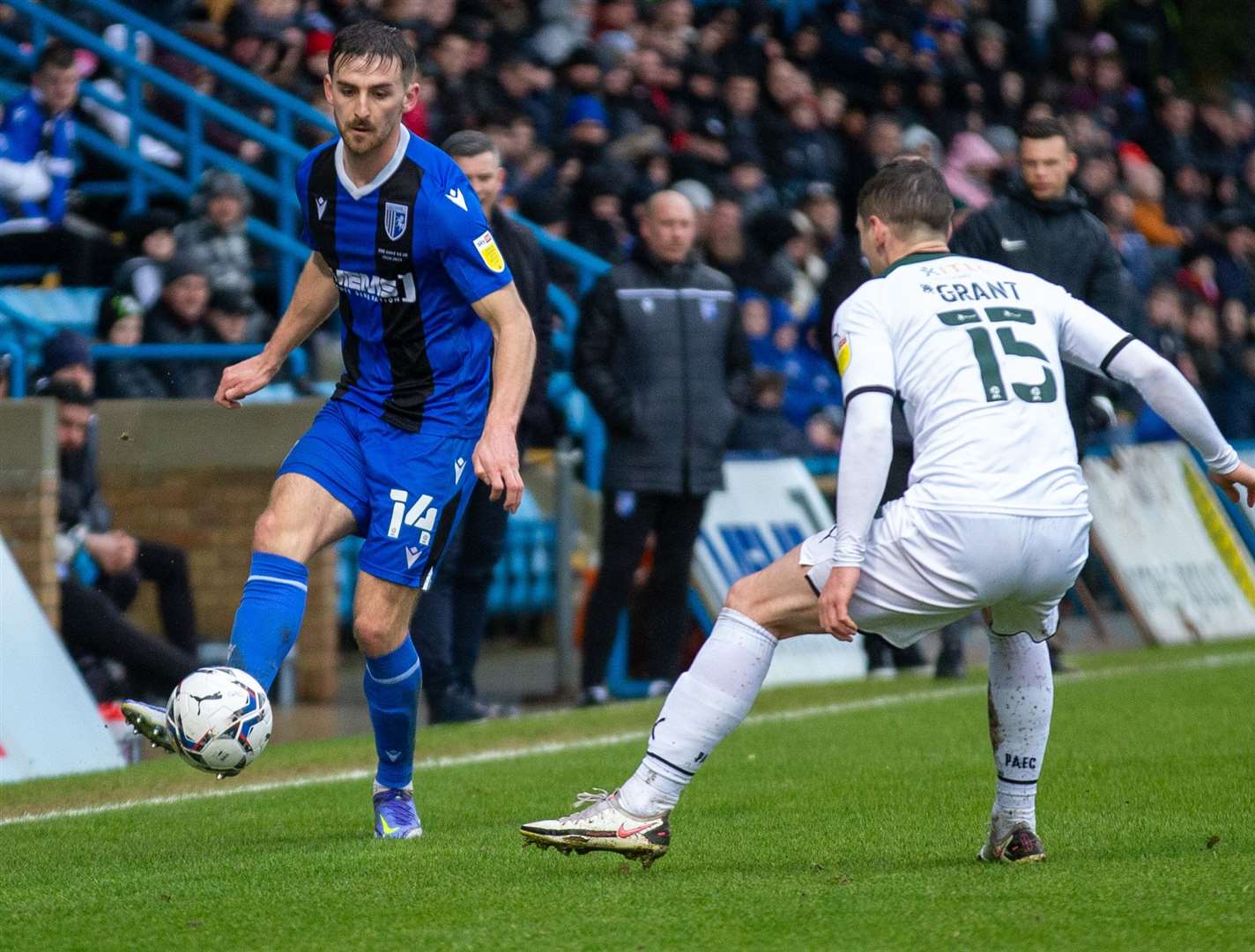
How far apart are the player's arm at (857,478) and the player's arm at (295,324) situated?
194cm

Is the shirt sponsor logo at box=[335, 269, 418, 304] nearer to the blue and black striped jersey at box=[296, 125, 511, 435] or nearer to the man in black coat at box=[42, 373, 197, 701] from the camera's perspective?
the blue and black striped jersey at box=[296, 125, 511, 435]

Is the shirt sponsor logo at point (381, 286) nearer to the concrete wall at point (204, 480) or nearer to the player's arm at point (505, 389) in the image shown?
the player's arm at point (505, 389)

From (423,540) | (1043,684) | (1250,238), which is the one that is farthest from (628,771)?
(1250,238)

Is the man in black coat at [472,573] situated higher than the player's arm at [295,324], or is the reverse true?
the player's arm at [295,324]

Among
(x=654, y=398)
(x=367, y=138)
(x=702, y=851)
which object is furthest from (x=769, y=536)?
(x=367, y=138)

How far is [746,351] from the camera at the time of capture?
11266 mm

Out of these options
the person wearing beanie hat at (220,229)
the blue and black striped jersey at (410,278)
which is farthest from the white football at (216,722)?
the person wearing beanie hat at (220,229)

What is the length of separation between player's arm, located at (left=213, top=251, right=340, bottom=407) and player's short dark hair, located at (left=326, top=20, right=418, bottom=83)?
68 cm

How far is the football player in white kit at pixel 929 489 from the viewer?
5336mm

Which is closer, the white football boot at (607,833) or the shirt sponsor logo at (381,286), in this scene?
the white football boot at (607,833)

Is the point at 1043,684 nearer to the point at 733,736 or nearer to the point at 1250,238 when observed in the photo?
the point at 733,736

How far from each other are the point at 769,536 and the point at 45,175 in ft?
15.9

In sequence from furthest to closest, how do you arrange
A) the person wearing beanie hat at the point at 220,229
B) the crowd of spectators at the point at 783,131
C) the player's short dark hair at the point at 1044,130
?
the crowd of spectators at the point at 783,131 < the person wearing beanie hat at the point at 220,229 < the player's short dark hair at the point at 1044,130

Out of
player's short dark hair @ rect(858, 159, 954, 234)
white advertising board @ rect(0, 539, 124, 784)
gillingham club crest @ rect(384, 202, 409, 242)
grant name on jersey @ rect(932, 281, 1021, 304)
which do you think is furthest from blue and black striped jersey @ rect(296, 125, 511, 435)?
white advertising board @ rect(0, 539, 124, 784)
